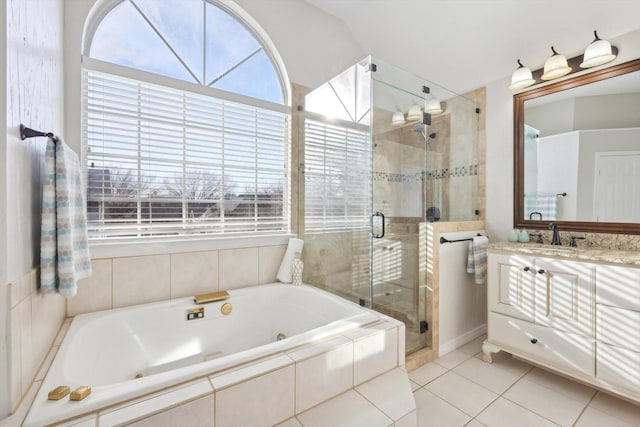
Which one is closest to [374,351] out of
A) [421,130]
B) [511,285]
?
[511,285]

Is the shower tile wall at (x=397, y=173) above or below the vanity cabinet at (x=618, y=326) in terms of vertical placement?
above

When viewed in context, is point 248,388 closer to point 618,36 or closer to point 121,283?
point 121,283

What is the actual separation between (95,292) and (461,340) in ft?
9.03

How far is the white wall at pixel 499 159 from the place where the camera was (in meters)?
2.53

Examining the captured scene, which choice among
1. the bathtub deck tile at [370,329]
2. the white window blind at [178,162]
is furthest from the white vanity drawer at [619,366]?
the white window blind at [178,162]

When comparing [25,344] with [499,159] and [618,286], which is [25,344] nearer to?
[618,286]

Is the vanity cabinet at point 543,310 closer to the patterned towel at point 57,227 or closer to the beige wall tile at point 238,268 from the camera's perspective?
the beige wall tile at point 238,268

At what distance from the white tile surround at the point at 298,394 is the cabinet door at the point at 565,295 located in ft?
3.57

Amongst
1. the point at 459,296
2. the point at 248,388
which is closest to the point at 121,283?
the point at 248,388

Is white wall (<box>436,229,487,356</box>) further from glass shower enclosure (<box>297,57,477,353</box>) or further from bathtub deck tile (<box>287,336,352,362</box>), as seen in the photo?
bathtub deck tile (<box>287,336,352,362</box>)

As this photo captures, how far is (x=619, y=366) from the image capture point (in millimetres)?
1563

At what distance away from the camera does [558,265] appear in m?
1.79

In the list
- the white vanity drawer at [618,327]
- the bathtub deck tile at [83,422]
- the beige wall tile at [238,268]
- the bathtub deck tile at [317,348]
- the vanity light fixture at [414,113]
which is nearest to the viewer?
the bathtub deck tile at [83,422]

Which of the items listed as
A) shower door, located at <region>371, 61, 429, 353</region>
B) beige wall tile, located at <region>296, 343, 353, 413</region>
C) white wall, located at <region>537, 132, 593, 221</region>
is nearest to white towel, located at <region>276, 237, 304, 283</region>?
shower door, located at <region>371, 61, 429, 353</region>
